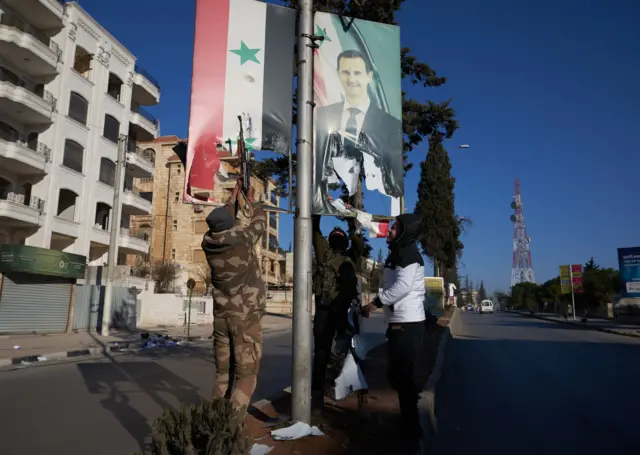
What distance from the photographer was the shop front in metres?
18.3

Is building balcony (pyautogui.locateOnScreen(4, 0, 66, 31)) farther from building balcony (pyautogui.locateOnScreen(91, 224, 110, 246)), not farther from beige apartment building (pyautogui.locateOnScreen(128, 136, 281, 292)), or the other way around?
beige apartment building (pyautogui.locateOnScreen(128, 136, 281, 292))

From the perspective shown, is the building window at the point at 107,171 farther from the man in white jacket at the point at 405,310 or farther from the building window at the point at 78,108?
the man in white jacket at the point at 405,310

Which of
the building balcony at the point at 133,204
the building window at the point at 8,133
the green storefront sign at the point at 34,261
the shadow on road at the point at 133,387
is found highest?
the building window at the point at 8,133

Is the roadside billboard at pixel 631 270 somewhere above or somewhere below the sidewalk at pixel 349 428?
above

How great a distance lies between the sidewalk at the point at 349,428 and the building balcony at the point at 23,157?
21462 mm

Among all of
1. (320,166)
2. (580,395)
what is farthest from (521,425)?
(320,166)

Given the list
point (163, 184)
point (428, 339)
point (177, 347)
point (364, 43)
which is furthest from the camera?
point (163, 184)

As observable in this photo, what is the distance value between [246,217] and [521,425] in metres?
3.71

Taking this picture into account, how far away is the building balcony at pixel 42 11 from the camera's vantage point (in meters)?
23.3

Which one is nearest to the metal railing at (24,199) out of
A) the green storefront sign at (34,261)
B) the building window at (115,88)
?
the green storefront sign at (34,261)

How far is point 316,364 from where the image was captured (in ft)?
16.7

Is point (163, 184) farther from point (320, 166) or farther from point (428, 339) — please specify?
point (320, 166)

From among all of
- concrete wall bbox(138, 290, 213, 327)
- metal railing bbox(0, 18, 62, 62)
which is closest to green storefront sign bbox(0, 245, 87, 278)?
concrete wall bbox(138, 290, 213, 327)

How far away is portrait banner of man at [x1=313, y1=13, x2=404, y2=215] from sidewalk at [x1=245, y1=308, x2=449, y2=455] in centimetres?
206
